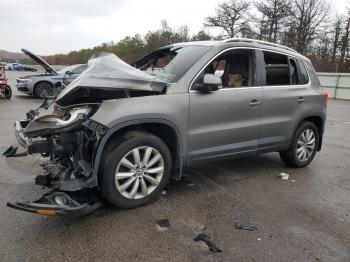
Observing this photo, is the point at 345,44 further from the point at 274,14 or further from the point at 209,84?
the point at 209,84

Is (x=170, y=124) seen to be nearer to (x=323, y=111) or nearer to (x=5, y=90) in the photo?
(x=323, y=111)

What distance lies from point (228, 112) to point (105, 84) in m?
1.66

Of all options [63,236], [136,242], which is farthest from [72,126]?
[136,242]

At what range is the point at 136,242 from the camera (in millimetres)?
3205

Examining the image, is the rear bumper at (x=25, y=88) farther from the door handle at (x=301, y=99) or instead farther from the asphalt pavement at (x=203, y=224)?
the door handle at (x=301, y=99)

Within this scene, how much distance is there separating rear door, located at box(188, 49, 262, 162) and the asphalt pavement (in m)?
0.59

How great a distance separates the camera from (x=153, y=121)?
3.74m

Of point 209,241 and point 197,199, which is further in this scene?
point 197,199

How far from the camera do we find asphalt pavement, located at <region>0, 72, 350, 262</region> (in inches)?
120

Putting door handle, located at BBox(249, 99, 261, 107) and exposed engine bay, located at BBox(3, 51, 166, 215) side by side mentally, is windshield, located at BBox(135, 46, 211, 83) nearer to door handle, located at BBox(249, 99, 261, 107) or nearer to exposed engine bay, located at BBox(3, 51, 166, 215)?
exposed engine bay, located at BBox(3, 51, 166, 215)

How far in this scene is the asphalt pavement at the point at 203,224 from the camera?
120 inches

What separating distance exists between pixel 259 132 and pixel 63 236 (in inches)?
115

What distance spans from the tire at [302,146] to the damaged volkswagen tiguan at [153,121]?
358 millimetres

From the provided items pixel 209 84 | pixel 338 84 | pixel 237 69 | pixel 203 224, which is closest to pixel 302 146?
pixel 237 69
